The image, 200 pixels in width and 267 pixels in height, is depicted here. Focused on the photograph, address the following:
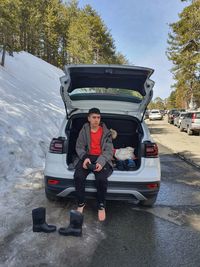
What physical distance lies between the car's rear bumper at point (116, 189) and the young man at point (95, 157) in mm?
93

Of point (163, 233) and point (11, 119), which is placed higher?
point (11, 119)

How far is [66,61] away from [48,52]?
442 cm

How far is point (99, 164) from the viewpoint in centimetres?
425

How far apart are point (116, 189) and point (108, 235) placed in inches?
27.5

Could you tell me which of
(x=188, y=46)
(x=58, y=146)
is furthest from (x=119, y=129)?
(x=188, y=46)

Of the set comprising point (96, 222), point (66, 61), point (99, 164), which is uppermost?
point (66, 61)

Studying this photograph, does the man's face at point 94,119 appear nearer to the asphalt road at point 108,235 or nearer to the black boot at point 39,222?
the asphalt road at point 108,235

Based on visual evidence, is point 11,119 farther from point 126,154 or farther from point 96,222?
point 96,222

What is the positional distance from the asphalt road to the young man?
0.39m

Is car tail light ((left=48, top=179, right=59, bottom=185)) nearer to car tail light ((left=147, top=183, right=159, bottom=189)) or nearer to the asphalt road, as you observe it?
the asphalt road

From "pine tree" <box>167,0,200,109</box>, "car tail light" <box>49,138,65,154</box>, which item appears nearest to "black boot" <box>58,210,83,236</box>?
"car tail light" <box>49,138,65,154</box>

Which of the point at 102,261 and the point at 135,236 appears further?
the point at 135,236

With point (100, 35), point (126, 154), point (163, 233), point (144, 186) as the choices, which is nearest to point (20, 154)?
point (126, 154)

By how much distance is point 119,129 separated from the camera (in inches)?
227
